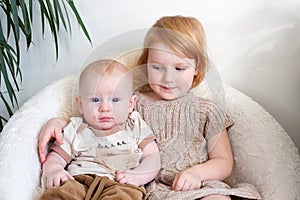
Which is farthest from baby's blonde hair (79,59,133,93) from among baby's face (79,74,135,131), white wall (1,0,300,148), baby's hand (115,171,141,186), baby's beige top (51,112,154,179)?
white wall (1,0,300,148)

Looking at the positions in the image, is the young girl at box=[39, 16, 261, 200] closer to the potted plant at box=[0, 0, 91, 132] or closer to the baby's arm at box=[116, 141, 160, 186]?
the baby's arm at box=[116, 141, 160, 186]

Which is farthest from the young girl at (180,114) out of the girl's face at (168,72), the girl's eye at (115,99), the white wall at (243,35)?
the white wall at (243,35)

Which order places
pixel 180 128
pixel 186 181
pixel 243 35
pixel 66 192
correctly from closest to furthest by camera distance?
1. pixel 66 192
2. pixel 186 181
3. pixel 180 128
4. pixel 243 35

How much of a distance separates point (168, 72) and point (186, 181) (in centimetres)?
28

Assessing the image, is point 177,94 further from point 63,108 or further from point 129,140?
point 63,108

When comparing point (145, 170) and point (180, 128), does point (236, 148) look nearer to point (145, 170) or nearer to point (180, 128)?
point (180, 128)

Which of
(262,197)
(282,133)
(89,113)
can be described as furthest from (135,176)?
(282,133)

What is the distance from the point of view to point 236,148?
1508 mm

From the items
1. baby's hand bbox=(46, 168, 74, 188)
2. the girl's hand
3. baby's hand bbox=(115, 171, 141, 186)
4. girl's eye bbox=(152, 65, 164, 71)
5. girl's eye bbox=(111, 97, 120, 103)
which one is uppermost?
girl's eye bbox=(152, 65, 164, 71)

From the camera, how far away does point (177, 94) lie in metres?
1.46

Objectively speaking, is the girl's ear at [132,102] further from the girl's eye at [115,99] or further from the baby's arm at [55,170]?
the baby's arm at [55,170]

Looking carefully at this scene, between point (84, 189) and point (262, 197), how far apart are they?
442 millimetres

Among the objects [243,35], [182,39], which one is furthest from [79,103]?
[243,35]

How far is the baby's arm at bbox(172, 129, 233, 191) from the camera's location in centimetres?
135
